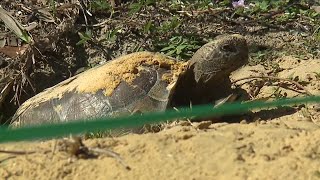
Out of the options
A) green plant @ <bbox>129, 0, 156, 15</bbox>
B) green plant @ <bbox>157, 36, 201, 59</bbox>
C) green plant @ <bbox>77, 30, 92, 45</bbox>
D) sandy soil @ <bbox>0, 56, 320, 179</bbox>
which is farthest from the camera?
green plant @ <bbox>129, 0, 156, 15</bbox>

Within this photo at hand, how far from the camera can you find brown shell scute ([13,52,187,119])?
4324 mm

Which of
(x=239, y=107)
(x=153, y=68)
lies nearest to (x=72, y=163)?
(x=239, y=107)

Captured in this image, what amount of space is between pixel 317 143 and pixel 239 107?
1.20 feet

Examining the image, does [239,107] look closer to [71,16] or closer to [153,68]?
[153,68]

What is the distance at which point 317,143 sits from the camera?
2.82 m

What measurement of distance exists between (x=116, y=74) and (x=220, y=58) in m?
0.78

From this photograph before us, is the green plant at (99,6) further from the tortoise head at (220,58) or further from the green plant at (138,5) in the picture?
the tortoise head at (220,58)

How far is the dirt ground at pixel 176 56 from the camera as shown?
2.64 meters

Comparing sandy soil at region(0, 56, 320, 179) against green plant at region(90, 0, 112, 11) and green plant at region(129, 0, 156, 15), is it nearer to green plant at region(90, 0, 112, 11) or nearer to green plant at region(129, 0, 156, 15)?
green plant at region(129, 0, 156, 15)

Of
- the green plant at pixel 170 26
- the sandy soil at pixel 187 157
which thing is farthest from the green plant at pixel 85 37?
the sandy soil at pixel 187 157

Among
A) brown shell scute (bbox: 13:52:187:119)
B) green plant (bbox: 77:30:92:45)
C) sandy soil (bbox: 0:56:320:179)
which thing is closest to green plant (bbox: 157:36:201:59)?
green plant (bbox: 77:30:92:45)

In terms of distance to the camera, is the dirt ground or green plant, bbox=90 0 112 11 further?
green plant, bbox=90 0 112 11

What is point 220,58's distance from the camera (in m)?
4.66

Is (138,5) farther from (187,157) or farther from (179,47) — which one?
(187,157)
